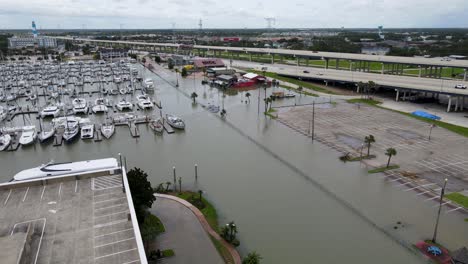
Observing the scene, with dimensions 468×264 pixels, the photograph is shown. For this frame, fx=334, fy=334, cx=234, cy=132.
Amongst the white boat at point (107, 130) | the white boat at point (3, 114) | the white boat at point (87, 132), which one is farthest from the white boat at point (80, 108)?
the white boat at point (107, 130)

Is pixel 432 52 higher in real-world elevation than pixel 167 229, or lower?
higher

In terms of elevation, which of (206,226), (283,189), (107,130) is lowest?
(283,189)

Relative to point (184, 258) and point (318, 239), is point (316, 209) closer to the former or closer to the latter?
point (318, 239)

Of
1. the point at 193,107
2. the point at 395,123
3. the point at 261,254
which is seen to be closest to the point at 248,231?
the point at 261,254

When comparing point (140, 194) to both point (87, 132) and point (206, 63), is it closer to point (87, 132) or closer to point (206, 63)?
point (87, 132)

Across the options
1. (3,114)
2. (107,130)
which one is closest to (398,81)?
(107,130)
